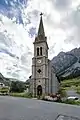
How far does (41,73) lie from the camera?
297 feet

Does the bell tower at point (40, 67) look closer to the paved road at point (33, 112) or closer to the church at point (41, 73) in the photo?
the church at point (41, 73)

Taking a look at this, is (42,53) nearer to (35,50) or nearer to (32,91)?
(35,50)

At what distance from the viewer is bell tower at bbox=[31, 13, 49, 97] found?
88.6 metres

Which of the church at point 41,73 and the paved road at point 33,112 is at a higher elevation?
the church at point 41,73

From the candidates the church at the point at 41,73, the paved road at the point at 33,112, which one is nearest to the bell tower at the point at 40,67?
the church at the point at 41,73

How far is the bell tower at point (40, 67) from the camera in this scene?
88.6 meters

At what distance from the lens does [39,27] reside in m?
105

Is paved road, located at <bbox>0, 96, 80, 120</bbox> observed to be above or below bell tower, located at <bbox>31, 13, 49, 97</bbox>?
below

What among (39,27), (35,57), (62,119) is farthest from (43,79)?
(62,119)

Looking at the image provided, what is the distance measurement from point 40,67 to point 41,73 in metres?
3.30

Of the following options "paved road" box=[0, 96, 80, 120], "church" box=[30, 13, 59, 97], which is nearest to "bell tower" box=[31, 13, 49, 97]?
"church" box=[30, 13, 59, 97]

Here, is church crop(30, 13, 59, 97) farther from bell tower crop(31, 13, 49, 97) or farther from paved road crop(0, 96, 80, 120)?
paved road crop(0, 96, 80, 120)

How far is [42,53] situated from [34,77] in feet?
37.0

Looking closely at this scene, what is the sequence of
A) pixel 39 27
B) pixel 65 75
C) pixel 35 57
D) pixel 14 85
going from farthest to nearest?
pixel 65 75, pixel 14 85, pixel 39 27, pixel 35 57
